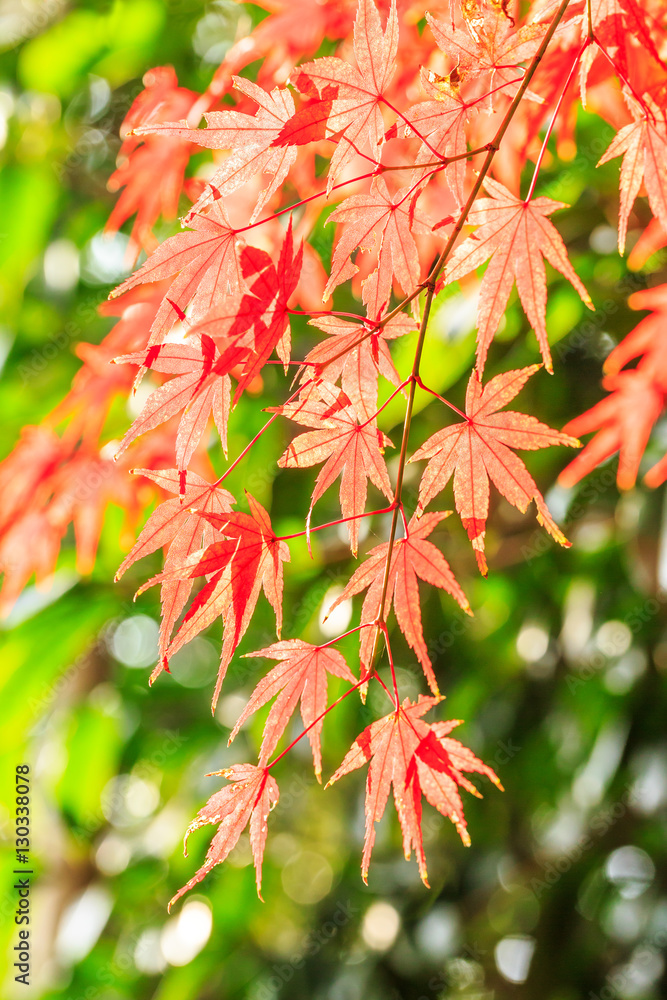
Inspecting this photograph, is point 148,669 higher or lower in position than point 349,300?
lower

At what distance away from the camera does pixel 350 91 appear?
376 mm

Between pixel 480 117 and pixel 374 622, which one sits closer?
pixel 374 622

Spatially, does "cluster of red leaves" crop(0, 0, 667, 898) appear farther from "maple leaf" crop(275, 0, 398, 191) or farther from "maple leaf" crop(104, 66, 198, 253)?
"maple leaf" crop(104, 66, 198, 253)

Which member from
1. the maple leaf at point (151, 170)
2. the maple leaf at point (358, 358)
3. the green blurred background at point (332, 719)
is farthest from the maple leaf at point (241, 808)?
the green blurred background at point (332, 719)

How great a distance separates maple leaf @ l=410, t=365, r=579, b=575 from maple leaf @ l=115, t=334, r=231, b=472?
4.2 inches

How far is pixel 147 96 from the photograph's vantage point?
0.81 metres

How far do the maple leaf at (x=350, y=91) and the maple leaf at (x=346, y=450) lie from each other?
0.40ft

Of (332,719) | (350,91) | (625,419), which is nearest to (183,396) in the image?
(350,91)

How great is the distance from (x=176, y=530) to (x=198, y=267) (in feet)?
0.46

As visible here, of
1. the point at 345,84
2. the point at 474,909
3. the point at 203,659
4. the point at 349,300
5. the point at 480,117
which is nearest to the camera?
the point at 345,84

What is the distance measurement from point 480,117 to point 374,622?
0.59 metres

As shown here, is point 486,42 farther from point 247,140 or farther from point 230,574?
point 230,574

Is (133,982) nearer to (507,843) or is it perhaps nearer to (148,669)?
Answer: (148,669)

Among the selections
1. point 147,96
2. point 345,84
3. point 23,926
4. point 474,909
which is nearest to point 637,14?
point 345,84
